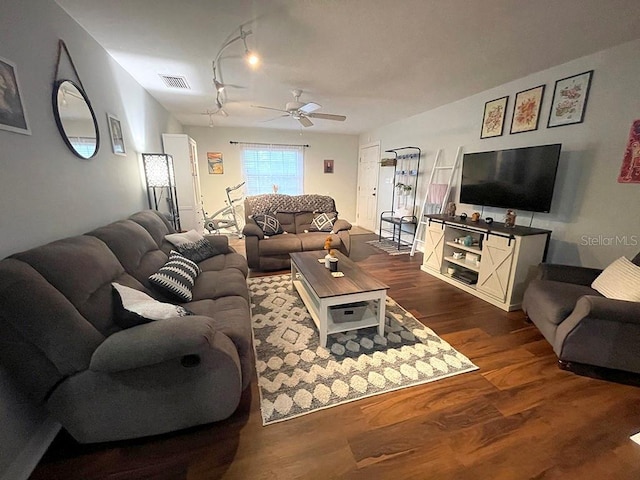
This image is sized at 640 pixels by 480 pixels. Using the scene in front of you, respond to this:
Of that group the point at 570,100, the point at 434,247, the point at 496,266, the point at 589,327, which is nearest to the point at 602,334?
the point at 589,327

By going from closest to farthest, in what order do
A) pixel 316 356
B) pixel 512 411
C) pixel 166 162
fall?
1. pixel 512 411
2. pixel 316 356
3. pixel 166 162

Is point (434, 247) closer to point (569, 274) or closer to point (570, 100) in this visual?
point (569, 274)

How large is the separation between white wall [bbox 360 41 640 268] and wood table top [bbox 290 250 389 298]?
7.00ft

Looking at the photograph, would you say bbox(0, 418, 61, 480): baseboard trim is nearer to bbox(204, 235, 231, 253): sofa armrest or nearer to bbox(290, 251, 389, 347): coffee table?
bbox(290, 251, 389, 347): coffee table

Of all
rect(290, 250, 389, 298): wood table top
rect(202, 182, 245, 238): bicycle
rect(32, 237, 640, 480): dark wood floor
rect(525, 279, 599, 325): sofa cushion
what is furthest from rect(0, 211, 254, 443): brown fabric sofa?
rect(202, 182, 245, 238): bicycle

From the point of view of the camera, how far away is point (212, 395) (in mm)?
1330

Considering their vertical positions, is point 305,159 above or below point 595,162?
above

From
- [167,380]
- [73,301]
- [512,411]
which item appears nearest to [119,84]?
[73,301]

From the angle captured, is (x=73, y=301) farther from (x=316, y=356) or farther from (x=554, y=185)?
(x=554, y=185)

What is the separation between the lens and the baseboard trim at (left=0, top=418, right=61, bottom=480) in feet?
3.74

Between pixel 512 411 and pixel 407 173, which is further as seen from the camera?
pixel 407 173

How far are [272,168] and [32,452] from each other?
20.0 feet

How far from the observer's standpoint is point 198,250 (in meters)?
2.76

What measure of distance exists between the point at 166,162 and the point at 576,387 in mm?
4429
